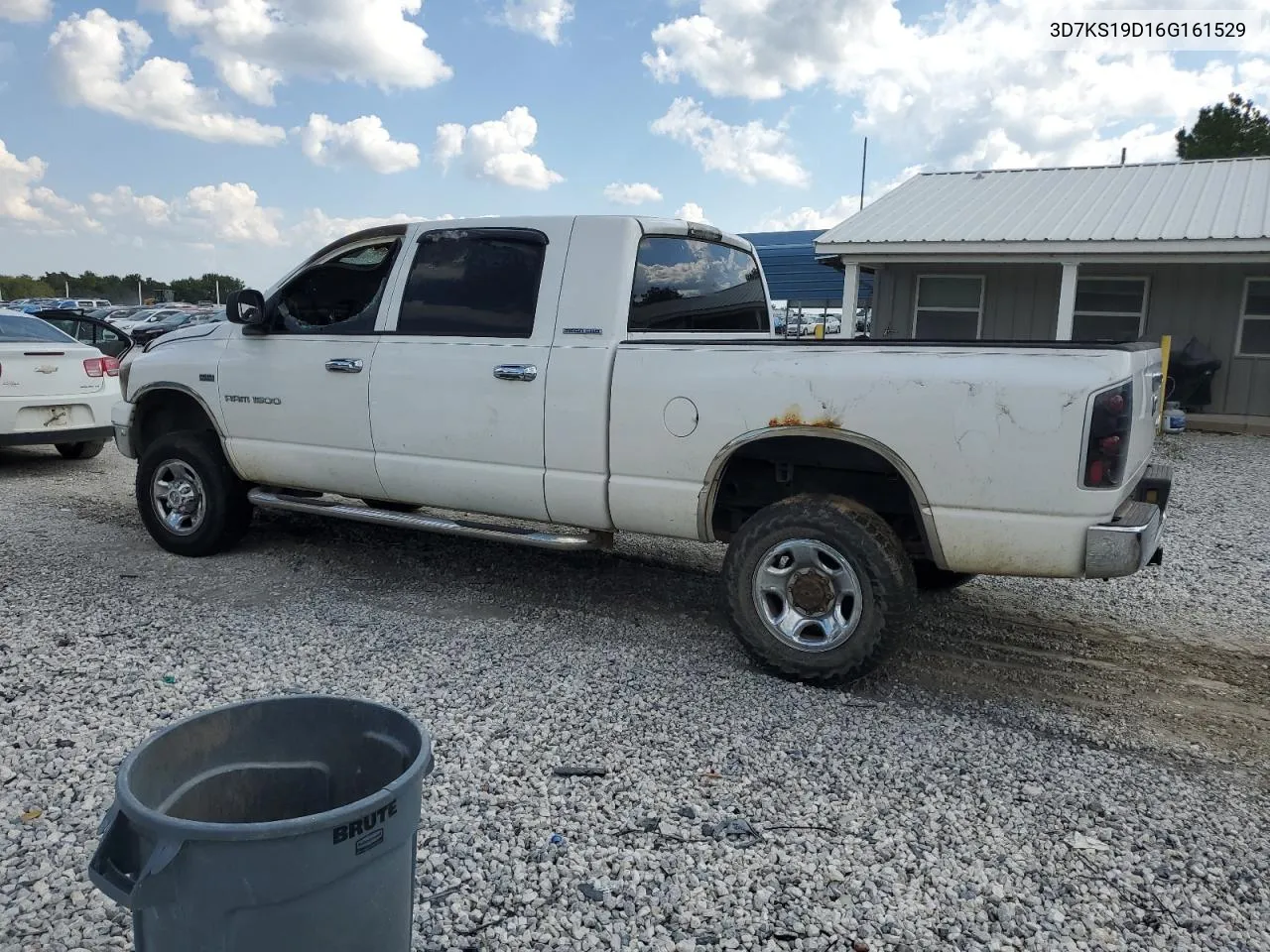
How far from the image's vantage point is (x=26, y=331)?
9.46 meters

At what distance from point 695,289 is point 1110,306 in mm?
12673

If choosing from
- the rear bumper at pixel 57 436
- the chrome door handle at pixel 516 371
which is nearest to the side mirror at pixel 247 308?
the chrome door handle at pixel 516 371

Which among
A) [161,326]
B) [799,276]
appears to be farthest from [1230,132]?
[161,326]

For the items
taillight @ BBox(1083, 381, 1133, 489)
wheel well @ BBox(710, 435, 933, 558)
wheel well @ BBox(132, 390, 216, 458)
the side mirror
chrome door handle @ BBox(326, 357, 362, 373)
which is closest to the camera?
taillight @ BBox(1083, 381, 1133, 489)

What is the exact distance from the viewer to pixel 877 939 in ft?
8.55

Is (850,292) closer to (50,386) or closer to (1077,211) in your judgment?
(1077,211)

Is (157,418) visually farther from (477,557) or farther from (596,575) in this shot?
(596,575)

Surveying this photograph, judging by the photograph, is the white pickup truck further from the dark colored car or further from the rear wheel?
the dark colored car

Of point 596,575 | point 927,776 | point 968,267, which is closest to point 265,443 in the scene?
point 596,575

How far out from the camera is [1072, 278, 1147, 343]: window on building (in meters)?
15.4

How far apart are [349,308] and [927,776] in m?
4.07

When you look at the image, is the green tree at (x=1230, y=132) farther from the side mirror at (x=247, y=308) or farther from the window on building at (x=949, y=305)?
the side mirror at (x=247, y=308)

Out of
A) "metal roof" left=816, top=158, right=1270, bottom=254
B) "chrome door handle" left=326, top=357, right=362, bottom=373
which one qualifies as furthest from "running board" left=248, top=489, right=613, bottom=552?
"metal roof" left=816, top=158, right=1270, bottom=254

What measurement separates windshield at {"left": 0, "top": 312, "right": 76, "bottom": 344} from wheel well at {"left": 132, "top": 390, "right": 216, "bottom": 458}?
3594 mm
